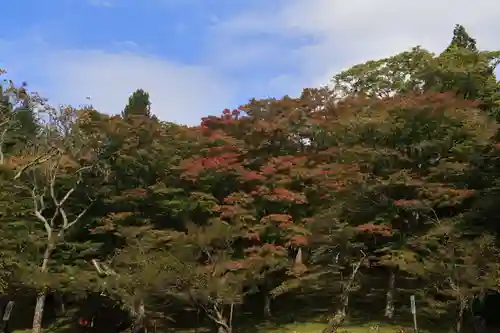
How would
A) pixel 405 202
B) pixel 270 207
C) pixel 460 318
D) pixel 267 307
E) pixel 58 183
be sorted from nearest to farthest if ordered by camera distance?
1. pixel 460 318
2. pixel 405 202
3. pixel 270 207
4. pixel 267 307
5. pixel 58 183

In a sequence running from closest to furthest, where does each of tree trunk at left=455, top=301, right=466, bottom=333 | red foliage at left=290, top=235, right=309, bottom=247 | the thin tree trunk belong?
tree trunk at left=455, top=301, right=466, bottom=333 → the thin tree trunk → red foliage at left=290, top=235, right=309, bottom=247

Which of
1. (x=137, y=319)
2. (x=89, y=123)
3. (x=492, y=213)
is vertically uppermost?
(x=89, y=123)

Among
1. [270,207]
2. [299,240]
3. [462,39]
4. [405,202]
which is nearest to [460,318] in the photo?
[405,202]

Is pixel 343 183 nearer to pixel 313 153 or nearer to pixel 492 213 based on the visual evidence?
pixel 313 153

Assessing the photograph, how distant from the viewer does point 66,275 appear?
24.0m

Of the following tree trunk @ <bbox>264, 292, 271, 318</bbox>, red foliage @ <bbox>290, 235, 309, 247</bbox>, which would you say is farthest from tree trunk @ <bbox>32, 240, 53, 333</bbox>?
red foliage @ <bbox>290, 235, 309, 247</bbox>

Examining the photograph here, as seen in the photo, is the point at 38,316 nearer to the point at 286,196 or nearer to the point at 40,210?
the point at 40,210

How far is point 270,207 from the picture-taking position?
2417cm

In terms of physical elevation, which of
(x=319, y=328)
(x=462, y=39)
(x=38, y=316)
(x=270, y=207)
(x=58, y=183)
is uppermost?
(x=462, y=39)

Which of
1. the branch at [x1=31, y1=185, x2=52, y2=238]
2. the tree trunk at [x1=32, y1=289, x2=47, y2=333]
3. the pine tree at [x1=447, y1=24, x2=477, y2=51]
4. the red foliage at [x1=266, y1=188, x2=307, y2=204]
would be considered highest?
the pine tree at [x1=447, y1=24, x2=477, y2=51]

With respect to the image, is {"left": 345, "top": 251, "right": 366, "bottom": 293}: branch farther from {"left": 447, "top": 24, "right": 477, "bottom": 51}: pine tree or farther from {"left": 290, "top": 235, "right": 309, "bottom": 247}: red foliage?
{"left": 447, "top": 24, "right": 477, "bottom": 51}: pine tree

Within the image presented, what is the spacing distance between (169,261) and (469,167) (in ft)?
41.4

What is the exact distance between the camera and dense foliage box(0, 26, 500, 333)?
20188mm

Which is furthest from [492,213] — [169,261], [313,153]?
[169,261]
